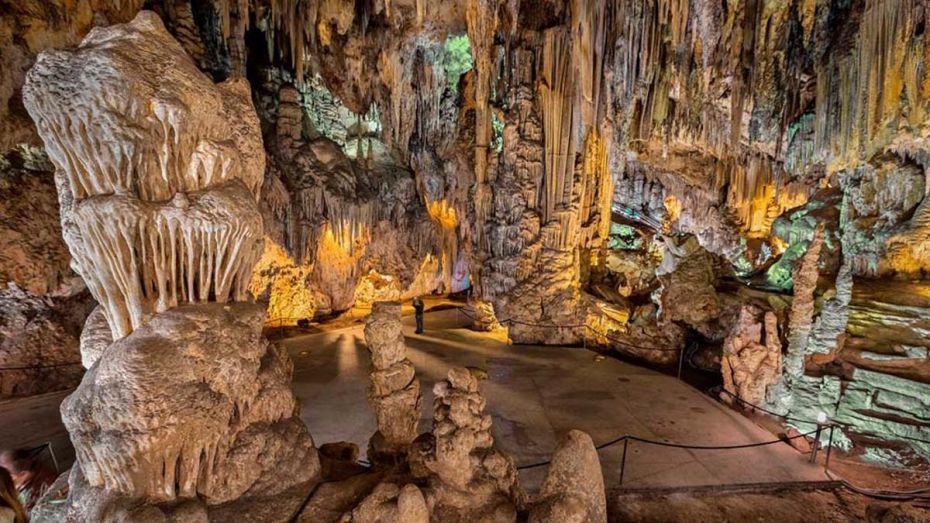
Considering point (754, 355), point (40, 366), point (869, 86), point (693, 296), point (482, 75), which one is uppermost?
point (482, 75)

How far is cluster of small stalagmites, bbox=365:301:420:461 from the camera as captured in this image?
3658mm

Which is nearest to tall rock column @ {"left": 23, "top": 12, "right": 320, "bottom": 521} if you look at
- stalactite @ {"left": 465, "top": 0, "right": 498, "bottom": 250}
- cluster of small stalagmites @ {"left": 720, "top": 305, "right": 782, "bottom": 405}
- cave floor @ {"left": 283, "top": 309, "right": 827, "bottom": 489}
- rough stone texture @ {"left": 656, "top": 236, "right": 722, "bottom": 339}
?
cave floor @ {"left": 283, "top": 309, "right": 827, "bottom": 489}

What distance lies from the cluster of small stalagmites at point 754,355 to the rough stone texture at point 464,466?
522 centimetres

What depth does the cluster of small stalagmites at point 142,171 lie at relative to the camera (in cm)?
236

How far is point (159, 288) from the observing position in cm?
264

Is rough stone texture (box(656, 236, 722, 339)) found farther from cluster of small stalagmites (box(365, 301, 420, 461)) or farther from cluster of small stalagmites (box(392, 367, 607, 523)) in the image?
cluster of small stalagmites (box(365, 301, 420, 461))

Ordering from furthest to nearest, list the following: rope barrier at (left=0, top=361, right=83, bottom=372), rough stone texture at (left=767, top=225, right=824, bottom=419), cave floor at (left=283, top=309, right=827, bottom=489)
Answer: rough stone texture at (left=767, top=225, right=824, bottom=419)
rope barrier at (left=0, top=361, right=83, bottom=372)
cave floor at (left=283, top=309, right=827, bottom=489)

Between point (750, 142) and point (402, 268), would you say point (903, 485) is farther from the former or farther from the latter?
point (402, 268)

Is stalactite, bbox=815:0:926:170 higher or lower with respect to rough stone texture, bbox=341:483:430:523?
higher

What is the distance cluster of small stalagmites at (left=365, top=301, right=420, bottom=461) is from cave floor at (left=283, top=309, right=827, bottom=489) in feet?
4.15

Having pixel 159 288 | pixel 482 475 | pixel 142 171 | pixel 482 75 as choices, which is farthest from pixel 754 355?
pixel 482 75

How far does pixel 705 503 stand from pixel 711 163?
15270mm

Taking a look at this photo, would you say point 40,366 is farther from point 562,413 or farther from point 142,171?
point 562,413

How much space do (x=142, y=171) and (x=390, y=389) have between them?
242 centimetres
